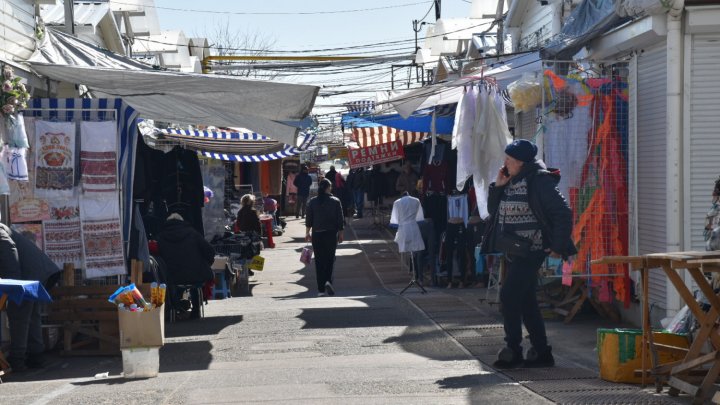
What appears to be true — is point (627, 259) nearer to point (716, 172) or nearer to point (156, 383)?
point (716, 172)

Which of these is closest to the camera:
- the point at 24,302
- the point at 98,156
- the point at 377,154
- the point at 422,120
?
the point at 24,302

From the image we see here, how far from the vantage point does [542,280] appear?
1388 cm

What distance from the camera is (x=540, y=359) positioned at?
9742 millimetres

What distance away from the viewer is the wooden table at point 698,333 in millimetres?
7684

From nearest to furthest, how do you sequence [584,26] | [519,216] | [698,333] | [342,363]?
[698,333] → [519,216] → [342,363] → [584,26]

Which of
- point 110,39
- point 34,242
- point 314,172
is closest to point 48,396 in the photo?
point 34,242

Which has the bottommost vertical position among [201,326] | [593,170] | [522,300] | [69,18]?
[201,326]

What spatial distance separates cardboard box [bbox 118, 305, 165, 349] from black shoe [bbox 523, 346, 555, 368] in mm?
3433

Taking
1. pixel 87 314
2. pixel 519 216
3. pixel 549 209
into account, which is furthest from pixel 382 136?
pixel 549 209

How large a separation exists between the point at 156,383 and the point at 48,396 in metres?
0.98

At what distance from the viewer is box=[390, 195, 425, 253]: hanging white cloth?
1861cm

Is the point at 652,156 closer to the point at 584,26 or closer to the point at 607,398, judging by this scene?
the point at 584,26

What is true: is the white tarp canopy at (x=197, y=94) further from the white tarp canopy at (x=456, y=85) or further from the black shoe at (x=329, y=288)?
the black shoe at (x=329, y=288)

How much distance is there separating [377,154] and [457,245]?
269 inches
